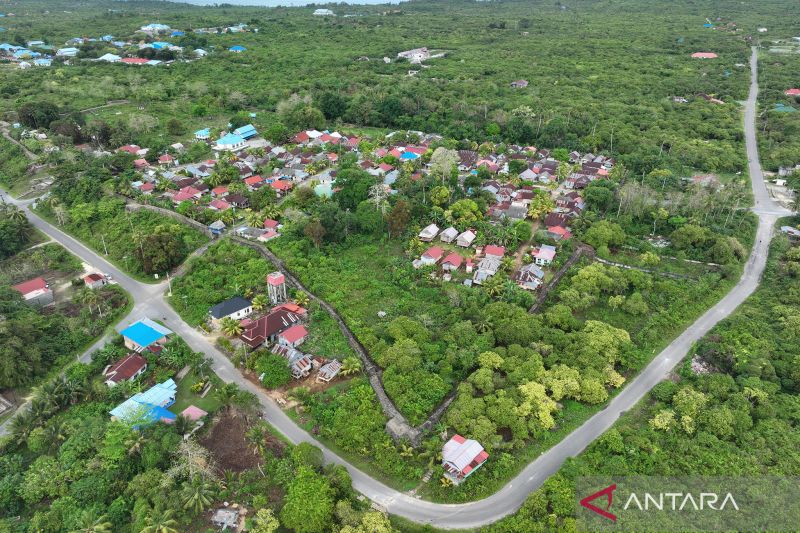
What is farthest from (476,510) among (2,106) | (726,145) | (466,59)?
(466,59)

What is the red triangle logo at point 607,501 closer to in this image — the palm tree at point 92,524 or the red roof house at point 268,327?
the red roof house at point 268,327

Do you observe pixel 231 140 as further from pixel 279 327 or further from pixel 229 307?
pixel 279 327

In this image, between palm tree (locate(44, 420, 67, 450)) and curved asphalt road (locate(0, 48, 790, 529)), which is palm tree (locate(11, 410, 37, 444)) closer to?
palm tree (locate(44, 420, 67, 450))

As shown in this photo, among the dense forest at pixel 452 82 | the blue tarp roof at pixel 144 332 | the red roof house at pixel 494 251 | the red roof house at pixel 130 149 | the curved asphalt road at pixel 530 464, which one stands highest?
the dense forest at pixel 452 82

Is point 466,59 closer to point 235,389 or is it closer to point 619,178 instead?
point 619,178

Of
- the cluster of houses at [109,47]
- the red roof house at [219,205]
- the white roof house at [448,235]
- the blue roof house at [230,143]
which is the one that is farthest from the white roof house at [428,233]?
the cluster of houses at [109,47]
